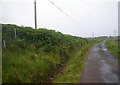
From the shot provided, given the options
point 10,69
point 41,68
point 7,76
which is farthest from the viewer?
point 41,68

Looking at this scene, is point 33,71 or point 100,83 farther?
point 33,71

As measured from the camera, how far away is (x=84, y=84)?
10.6ft

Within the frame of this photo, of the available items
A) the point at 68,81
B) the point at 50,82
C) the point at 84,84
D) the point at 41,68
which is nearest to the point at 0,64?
the point at 41,68

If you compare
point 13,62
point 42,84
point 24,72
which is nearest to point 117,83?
point 42,84

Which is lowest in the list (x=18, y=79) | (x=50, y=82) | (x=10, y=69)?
(x=50, y=82)

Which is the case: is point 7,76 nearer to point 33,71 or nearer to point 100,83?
point 33,71

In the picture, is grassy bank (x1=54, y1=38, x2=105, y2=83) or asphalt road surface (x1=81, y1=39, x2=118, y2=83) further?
grassy bank (x1=54, y1=38, x2=105, y2=83)

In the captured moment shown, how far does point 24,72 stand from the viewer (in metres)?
3.28

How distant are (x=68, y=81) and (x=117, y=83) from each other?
7.05 ft

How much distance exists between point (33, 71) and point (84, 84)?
2.44 meters

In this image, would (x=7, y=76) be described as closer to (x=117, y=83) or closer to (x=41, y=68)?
(x=41, y=68)

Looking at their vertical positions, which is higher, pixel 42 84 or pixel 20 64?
pixel 20 64

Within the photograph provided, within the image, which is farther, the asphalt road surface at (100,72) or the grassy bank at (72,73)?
the grassy bank at (72,73)

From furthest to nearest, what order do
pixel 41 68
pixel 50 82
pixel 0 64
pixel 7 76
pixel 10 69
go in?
pixel 41 68
pixel 50 82
pixel 0 64
pixel 10 69
pixel 7 76
